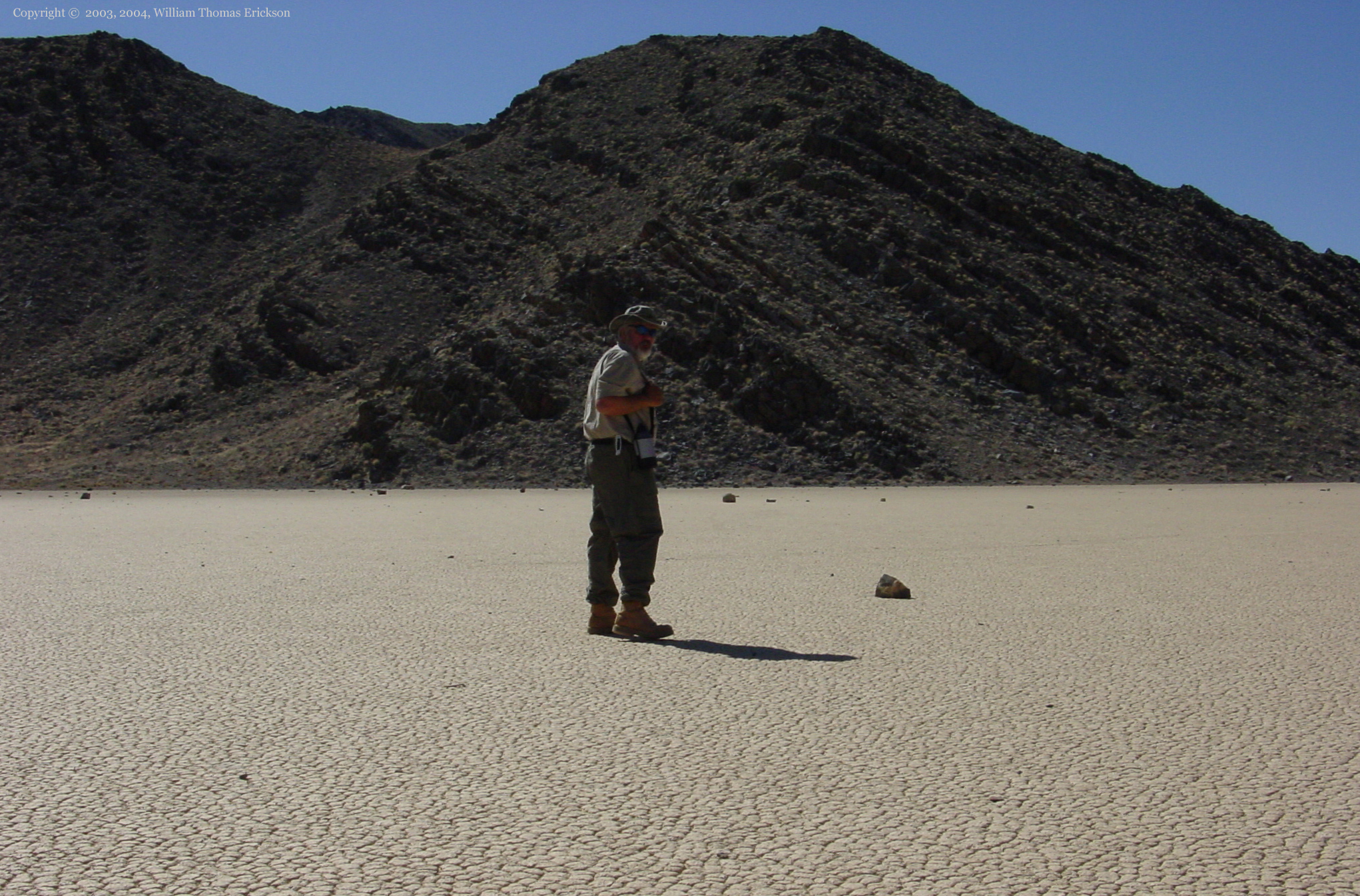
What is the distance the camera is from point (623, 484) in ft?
22.2

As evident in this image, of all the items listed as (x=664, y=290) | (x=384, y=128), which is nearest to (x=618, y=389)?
(x=664, y=290)

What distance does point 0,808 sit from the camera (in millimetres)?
3609

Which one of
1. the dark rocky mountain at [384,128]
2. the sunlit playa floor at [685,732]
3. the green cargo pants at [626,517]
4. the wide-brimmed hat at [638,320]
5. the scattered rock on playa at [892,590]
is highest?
the dark rocky mountain at [384,128]

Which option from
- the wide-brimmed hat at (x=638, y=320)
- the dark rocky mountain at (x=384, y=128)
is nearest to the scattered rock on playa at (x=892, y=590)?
the wide-brimmed hat at (x=638, y=320)

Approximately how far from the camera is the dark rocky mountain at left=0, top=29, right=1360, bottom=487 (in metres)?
32.8

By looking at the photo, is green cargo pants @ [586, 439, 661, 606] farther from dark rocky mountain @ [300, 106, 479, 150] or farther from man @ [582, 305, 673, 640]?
dark rocky mountain @ [300, 106, 479, 150]

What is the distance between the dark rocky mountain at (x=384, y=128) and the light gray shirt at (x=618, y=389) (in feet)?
282

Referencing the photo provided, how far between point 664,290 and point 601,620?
2907cm

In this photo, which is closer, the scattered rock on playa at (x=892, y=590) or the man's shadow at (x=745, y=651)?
the man's shadow at (x=745, y=651)

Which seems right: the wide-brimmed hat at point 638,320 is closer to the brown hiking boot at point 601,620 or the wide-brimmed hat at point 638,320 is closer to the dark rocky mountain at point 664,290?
the brown hiking boot at point 601,620

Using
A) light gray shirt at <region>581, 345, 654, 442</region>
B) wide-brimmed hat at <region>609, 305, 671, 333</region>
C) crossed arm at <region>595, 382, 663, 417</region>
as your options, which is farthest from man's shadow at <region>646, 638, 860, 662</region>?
wide-brimmed hat at <region>609, 305, 671, 333</region>

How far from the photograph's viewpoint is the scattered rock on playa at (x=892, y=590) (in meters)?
8.07

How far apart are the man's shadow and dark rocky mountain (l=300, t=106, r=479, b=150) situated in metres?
86.6

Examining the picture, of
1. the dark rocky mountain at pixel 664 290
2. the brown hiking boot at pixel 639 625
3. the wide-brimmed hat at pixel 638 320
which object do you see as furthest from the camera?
the dark rocky mountain at pixel 664 290
